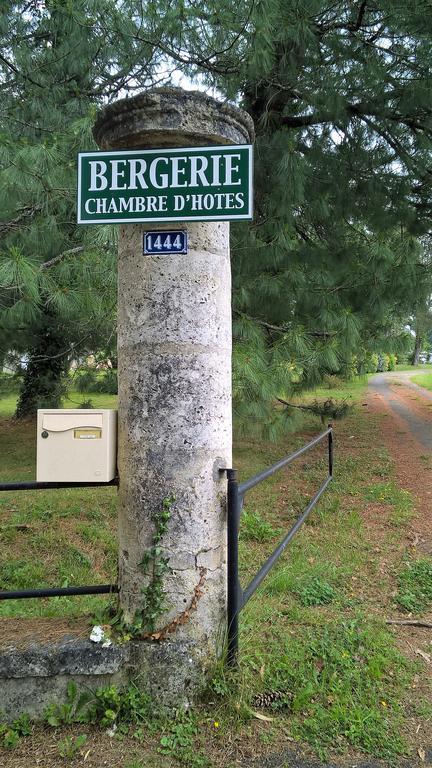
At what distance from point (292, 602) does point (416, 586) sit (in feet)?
3.22

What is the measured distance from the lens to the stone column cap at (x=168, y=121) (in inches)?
94.5

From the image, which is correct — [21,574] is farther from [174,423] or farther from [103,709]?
[174,423]

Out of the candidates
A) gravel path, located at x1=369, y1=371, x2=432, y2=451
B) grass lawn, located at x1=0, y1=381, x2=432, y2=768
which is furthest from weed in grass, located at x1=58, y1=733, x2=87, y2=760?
gravel path, located at x1=369, y1=371, x2=432, y2=451

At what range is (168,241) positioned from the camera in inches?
97.3

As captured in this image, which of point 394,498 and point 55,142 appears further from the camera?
point 394,498

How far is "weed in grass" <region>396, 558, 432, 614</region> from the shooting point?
3.76 m

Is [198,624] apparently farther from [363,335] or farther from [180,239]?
[363,335]

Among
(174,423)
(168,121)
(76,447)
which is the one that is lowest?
(76,447)

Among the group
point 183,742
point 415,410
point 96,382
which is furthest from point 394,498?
point 415,410

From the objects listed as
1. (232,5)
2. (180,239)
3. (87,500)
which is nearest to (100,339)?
(87,500)

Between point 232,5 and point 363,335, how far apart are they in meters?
4.99

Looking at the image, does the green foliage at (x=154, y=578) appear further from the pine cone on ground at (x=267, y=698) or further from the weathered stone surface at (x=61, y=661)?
the pine cone on ground at (x=267, y=698)

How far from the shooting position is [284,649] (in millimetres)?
2961

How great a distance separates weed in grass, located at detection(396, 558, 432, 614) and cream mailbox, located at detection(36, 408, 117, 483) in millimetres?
2394
